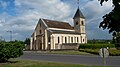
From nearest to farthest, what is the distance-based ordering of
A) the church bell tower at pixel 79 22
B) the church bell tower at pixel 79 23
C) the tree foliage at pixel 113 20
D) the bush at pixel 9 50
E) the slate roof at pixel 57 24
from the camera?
the tree foliage at pixel 113 20
the bush at pixel 9 50
the slate roof at pixel 57 24
the church bell tower at pixel 79 22
the church bell tower at pixel 79 23

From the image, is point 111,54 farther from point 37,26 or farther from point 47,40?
point 37,26

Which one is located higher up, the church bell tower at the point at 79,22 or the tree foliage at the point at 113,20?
the church bell tower at the point at 79,22

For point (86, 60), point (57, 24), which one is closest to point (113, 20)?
point (86, 60)

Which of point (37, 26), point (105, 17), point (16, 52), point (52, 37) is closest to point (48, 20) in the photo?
point (37, 26)

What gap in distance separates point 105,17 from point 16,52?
22.3 meters

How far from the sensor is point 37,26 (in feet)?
340

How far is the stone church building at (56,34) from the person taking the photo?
314 ft

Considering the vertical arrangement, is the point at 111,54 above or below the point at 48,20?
below

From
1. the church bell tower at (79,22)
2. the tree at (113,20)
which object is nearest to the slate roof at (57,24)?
the church bell tower at (79,22)

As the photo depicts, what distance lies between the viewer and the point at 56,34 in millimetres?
96938

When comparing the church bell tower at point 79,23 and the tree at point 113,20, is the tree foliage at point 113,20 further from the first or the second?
the church bell tower at point 79,23

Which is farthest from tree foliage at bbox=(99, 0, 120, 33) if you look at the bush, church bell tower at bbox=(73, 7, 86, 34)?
church bell tower at bbox=(73, 7, 86, 34)

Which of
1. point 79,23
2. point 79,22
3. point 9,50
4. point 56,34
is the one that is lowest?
point 9,50

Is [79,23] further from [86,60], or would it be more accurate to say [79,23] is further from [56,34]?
[86,60]
